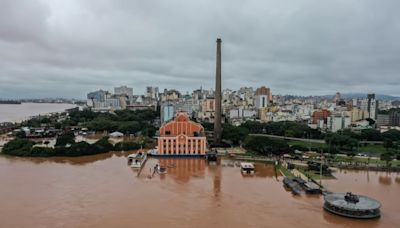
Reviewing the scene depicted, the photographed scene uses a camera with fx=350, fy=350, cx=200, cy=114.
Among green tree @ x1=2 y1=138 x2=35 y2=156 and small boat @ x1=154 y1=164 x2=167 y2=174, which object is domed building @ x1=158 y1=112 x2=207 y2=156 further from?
green tree @ x1=2 y1=138 x2=35 y2=156

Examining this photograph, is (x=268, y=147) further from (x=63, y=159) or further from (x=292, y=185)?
(x=63, y=159)

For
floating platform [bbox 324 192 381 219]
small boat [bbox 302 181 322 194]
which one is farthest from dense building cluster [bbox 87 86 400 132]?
floating platform [bbox 324 192 381 219]

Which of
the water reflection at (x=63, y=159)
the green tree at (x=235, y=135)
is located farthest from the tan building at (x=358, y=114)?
the water reflection at (x=63, y=159)

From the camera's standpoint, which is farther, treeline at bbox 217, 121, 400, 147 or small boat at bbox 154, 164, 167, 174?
treeline at bbox 217, 121, 400, 147

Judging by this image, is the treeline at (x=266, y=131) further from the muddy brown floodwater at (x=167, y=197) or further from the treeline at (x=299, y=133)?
the muddy brown floodwater at (x=167, y=197)

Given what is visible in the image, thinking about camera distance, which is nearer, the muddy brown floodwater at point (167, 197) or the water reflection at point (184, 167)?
the muddy brown floodwater at point (167, 197)

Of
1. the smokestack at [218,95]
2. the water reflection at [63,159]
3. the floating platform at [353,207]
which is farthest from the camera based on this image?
the smokestack at [218,95]
